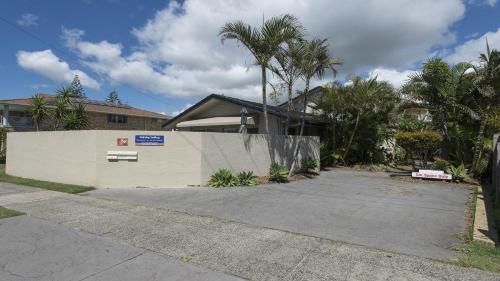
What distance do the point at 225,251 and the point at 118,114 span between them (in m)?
29.0

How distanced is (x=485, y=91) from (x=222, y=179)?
10.1 meters

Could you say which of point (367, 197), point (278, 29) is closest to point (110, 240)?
point (367, 197)

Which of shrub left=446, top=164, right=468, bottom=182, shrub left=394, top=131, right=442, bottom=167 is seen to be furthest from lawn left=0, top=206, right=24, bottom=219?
shrub left=446, top=164, right=468, bottom=182

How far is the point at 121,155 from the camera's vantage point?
11164 millimetres

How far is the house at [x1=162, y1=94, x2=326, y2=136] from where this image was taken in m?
17.2

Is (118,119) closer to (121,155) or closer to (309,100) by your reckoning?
(309,100)

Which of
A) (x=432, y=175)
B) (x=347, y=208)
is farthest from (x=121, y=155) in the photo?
(x=432, y=175)

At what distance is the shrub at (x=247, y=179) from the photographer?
1189 centimetres

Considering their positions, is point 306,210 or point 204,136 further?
point 204,136

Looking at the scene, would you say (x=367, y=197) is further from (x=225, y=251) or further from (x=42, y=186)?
(x=42, y=186)

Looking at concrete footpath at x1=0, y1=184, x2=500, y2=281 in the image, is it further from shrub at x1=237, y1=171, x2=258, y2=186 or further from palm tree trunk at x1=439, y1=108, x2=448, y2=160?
palm tree trunk at x1=439, y1=108, x2=448, y2=160

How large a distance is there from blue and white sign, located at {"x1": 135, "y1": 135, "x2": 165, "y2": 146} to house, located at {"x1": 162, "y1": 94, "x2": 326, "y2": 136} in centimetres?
568

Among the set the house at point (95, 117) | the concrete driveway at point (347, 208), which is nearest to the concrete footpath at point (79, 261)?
the concrete driveway at point (347, 208)

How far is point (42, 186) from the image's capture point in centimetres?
1155
